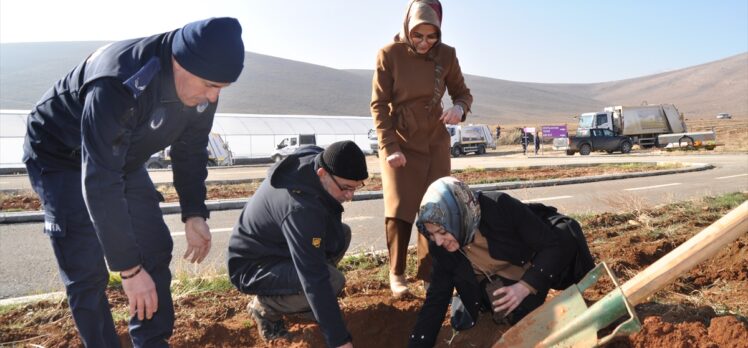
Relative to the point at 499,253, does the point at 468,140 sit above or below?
below

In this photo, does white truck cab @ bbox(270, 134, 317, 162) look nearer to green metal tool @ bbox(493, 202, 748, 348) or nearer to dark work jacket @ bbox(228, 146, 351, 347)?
dark work jacket @ bbox(228, 146, 351, 347)

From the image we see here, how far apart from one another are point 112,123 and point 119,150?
13cm

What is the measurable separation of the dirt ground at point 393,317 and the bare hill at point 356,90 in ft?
286

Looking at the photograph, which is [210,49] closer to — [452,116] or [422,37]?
[422,37]

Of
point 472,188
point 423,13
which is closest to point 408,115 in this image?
point 423,13

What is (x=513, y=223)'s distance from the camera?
3.12 meters

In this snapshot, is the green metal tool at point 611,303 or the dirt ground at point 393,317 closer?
the green metal tool at point 611,303

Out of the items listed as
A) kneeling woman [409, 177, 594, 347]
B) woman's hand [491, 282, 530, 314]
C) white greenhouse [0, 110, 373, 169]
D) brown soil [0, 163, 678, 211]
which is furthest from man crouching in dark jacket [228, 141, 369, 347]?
white greenhouse [0, 110, 373, 169]

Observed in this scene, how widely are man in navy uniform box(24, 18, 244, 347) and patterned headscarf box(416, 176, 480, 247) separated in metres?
1.10

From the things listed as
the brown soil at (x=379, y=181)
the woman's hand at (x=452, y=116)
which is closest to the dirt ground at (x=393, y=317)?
the woman's hand at (x=452, y=116)

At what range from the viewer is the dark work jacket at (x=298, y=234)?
2.65m

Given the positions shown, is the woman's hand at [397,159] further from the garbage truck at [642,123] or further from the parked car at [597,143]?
the garbage truck at [642,123]

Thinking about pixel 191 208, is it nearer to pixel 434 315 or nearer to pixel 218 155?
pixel 434 315

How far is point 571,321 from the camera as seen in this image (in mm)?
2736
